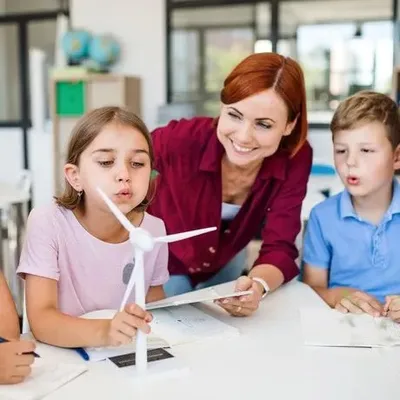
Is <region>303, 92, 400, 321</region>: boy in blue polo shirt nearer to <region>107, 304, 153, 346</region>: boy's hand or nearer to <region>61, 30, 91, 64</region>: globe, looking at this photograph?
<region>107, 304, 153, 346</region>: boy's hand

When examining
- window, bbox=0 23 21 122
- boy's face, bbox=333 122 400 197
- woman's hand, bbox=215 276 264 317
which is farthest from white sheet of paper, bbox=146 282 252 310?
window, bbox=0 23 21 122

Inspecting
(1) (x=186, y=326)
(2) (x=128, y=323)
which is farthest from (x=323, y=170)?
(2) (x=128, y=323)

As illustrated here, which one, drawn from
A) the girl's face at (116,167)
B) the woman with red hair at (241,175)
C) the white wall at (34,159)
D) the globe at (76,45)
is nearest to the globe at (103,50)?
the globe at (76,45)

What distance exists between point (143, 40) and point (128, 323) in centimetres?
566

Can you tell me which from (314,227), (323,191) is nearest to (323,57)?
(323,191)

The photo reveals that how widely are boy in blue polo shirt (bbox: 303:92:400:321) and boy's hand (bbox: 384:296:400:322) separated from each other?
20 cm

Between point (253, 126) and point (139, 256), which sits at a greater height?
point (253, 126)

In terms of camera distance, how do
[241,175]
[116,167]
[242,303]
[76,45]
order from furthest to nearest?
[76,45], [241,175], [242,303], [116,167]

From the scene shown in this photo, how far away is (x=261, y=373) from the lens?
3.42 ft

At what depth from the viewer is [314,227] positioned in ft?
5.59

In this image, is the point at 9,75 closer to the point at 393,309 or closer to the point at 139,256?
the point at 393,309

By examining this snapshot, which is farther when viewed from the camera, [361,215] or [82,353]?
[361,215]

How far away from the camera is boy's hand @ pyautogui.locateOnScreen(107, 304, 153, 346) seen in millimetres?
986

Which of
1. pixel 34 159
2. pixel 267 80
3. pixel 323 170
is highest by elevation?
pixel 267 80
